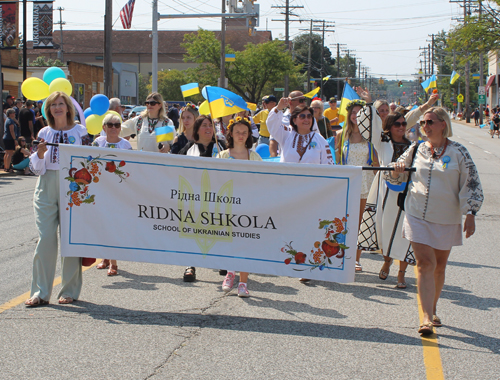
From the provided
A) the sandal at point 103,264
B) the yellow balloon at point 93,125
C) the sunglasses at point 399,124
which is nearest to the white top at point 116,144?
the yellow balloon at point 93,125

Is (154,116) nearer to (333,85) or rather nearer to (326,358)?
(326,358)

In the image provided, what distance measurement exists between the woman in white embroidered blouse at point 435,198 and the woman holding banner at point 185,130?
3494 mm

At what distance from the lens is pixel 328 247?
17.1 ft

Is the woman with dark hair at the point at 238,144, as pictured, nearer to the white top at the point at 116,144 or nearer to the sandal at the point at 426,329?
the white top at the point at 116,144

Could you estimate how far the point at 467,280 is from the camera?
6.71m

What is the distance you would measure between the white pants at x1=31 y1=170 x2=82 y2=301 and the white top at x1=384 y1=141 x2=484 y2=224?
10.0 feet

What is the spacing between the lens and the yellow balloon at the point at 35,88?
6.76m

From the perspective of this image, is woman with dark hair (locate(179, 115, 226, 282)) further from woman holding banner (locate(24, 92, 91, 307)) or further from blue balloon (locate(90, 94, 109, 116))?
woman holding banner (locate(24, 92, 91, 307))

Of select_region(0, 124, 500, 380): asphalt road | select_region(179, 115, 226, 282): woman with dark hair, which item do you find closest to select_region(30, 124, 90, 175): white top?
select_region(0, 124, 500, 380): asphalt road

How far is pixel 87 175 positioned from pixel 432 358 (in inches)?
127

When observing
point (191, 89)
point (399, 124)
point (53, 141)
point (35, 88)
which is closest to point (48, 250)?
point (53, 141)

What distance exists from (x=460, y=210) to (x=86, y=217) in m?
3.18

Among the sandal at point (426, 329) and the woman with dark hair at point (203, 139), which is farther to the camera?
the woman with dark hair at point (203, 139)

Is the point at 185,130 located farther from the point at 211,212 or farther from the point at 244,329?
the point at 244,329
